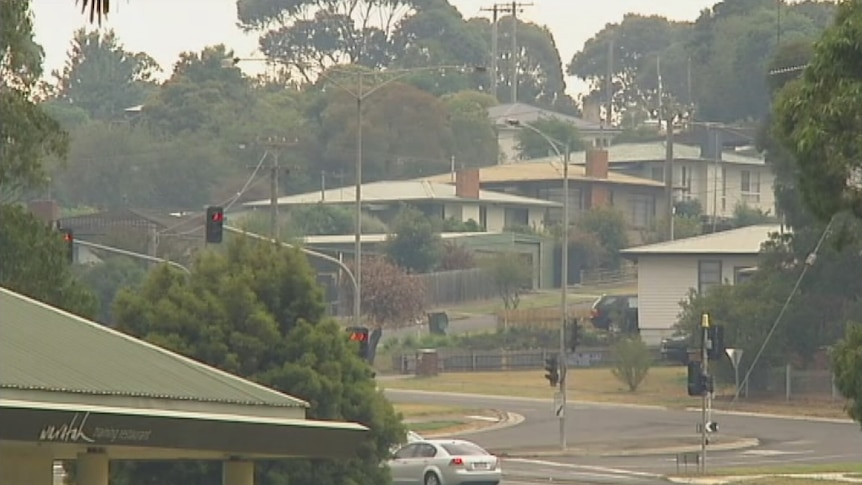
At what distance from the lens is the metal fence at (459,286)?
117438 millimetres

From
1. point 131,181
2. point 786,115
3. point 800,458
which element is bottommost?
point 800,458

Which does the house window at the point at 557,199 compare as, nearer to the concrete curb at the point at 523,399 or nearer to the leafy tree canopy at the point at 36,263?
the concrete curb at the point at 523,399

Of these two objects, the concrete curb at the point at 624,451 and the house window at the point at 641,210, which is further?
the house window at the point at 641,210

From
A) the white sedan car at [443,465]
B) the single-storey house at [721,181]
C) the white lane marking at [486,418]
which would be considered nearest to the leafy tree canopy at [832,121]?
the white sedan car at [443,465]

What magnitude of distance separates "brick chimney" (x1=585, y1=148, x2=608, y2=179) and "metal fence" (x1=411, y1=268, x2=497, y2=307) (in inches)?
728

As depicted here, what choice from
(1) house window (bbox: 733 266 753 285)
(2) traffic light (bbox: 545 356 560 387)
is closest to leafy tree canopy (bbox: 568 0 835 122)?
(1) house window (bbox: 733 266 753 285)

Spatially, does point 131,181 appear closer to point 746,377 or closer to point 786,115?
point 746,377

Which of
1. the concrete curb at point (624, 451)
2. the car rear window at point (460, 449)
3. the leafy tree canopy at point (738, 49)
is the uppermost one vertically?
the leafy tree canopy at point (738, 49)

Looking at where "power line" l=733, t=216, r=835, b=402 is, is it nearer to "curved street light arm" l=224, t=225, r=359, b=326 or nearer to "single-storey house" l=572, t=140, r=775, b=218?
"curved street light arm" l=224, t=225, r=359, b=326

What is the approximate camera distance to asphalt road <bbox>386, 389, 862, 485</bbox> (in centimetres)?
5362

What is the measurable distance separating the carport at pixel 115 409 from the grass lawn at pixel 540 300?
88.2m

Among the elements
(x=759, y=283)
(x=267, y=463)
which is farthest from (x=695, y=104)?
(x=267, y=463)

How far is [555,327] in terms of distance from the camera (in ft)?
325

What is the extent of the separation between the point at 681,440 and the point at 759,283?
670 inches
